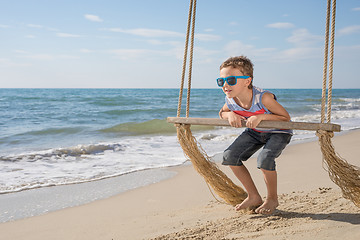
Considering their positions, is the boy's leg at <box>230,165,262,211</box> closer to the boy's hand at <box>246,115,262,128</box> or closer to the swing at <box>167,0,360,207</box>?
the swing at <box>167,0,360,207</box>

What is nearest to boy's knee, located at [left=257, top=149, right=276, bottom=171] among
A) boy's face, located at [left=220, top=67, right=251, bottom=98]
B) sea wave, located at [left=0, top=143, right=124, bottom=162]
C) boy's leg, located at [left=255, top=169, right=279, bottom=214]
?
boy's leg, located at [left=255, top=169, right=279, bottom=214]

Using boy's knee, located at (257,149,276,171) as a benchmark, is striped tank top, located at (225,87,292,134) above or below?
above

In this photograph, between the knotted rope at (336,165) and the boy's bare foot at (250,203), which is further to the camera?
the boy's bare foot at (250,203)

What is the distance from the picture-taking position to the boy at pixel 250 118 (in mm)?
2490

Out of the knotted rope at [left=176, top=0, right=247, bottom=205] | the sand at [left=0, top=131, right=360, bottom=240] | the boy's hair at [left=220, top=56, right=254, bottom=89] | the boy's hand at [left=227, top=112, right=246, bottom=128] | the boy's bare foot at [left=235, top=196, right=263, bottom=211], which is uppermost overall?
the boy's hair at [left=220, top=56, right=254, bottom=89]

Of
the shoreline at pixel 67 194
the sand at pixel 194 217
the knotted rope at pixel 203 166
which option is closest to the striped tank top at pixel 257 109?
the knotted rope at pixel 203 166

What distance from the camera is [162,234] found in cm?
251

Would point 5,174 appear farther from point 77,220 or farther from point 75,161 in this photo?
point 77,220

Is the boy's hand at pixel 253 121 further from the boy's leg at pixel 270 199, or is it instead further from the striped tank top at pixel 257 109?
the boy's leg at pixel 270 199

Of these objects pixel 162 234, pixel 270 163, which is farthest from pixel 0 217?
pixel 270 163

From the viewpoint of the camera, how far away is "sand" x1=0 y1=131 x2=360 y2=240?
2.37 m

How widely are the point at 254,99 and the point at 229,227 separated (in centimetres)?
94

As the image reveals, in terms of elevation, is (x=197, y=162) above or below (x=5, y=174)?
above

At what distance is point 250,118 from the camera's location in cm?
242
